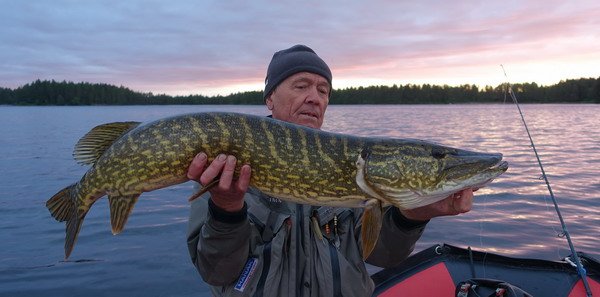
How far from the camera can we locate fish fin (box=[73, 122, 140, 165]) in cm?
275

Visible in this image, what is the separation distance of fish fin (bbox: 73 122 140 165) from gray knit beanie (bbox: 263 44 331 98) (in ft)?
3.99

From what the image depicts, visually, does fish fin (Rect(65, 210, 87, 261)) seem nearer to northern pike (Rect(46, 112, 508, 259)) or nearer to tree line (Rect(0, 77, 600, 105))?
northern pike (Rect(46, 112, 508, 259))

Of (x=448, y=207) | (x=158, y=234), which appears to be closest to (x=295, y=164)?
(x=448, y=207)

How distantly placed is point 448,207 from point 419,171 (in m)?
0.28

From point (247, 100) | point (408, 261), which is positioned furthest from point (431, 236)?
point (247, 100)

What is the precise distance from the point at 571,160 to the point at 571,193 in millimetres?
5070

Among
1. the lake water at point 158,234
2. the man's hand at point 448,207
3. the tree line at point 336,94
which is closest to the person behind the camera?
the man's hand at point 448,207

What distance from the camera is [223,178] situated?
8.27ft

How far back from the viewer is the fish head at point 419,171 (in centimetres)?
254

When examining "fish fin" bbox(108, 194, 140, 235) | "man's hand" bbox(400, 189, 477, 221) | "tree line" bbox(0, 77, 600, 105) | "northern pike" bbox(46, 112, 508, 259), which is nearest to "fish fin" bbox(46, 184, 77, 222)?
"northern pike" bbox(46, 112, 508, 259)

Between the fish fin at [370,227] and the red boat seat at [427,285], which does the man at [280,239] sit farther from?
the red boat seat at [427,285]

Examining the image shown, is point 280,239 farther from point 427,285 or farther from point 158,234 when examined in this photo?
point 158,234

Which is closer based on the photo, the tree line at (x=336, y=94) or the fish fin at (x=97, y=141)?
the fish fin at (x=97, y=141)

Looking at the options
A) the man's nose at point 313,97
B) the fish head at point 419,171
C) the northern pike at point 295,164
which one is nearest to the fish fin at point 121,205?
the northern pike at point 295,164
